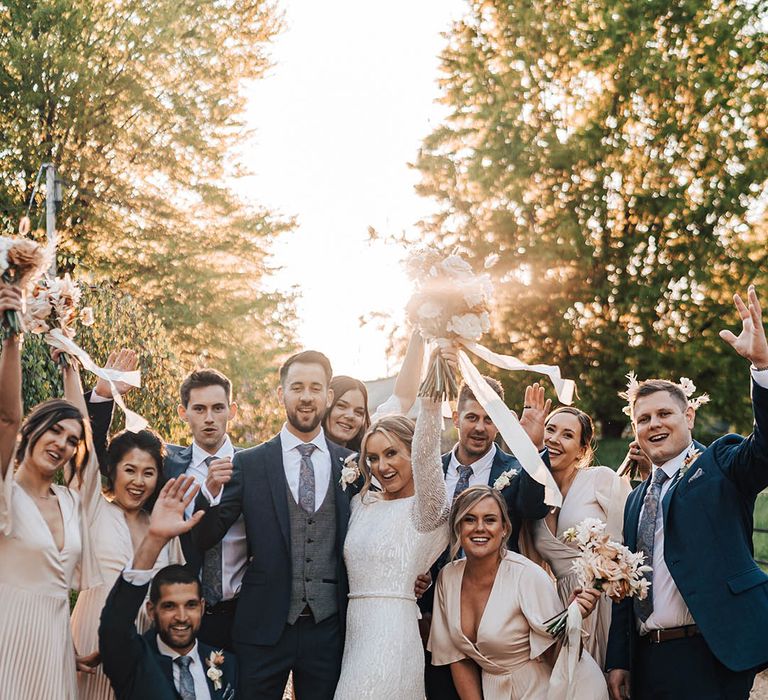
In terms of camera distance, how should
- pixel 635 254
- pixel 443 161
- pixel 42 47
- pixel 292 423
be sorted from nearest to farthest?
pixel 292 423, pixel 42 47, pixel 635 254, pixel 443 161

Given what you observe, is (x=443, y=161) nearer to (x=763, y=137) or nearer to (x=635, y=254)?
(x=635, y=254)

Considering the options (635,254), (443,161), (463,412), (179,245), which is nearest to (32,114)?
(179,245)

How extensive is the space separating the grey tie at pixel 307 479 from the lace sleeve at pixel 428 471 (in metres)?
0.51

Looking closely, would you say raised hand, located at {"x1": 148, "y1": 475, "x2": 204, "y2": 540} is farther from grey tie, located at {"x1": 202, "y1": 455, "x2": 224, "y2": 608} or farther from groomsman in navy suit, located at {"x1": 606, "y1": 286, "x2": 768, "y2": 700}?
groomsman in navy suit, located at {"x1": 606, "y1": 286, "x2": 768, "y2": 700}

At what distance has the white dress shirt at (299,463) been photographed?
14.2 feet

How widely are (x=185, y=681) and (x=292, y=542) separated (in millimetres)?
721

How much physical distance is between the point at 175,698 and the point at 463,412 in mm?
1877

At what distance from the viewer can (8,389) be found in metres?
3.75

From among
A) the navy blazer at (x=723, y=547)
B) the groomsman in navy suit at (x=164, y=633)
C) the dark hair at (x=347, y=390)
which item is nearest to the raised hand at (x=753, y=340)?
the navy blazer at (x=723, y=547)

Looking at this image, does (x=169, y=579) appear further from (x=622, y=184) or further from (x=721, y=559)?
(x=622, y=184)

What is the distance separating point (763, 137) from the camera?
1574cm

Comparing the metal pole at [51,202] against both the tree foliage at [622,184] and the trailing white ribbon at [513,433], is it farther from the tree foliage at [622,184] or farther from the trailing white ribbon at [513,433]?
the trailing white ribbon at [513,433]

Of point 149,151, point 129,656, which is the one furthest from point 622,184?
point 129,656

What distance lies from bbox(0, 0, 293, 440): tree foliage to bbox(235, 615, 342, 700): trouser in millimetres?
11367
